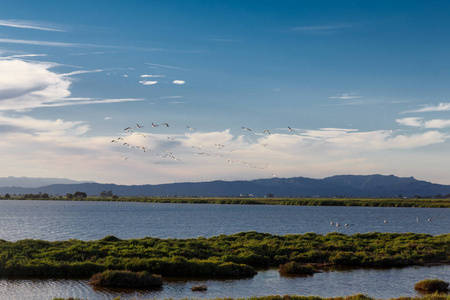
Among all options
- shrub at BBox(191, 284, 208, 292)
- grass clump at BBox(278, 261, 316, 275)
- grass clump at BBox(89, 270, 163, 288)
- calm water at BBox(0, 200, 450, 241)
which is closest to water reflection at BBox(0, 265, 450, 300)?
shrub at BBox(191, 284, 208, 292)

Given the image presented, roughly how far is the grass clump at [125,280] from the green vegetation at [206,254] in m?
3.38

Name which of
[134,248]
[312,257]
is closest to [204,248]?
[134,248]

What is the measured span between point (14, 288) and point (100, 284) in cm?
614

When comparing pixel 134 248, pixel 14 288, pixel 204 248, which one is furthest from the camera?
pixel 204 248

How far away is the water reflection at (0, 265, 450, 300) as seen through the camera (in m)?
31.5

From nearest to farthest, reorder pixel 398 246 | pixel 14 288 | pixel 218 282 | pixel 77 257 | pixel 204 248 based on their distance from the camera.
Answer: pixel 14 288 → pixel 218 282 → pixel 77 257 → pixel 204 248 → pixel 398 246

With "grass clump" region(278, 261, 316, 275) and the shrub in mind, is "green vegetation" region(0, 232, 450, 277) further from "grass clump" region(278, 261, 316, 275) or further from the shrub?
the shrub

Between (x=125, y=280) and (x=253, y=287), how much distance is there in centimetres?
996

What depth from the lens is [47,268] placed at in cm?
3759

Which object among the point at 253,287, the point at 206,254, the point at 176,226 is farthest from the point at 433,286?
the point at 176,226

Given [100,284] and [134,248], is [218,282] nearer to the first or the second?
[100,284]

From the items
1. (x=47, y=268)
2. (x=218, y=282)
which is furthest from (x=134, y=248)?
(x=218, y=282)

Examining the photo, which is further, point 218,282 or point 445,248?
point 445,248

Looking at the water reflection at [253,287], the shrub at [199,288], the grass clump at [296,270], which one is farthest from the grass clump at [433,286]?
the shrub at [199,288]
